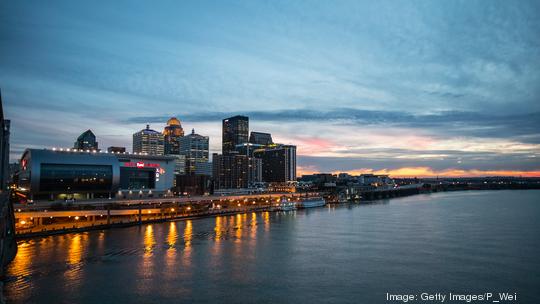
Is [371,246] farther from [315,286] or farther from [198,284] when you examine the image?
[198,284]

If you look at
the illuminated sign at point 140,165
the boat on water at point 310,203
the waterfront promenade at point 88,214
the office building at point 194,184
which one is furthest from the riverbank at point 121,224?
the office building at point 194,184

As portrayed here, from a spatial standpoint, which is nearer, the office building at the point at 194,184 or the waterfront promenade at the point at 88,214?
the waterfront promenade at the point at 88,214

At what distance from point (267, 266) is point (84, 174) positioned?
6128 centimetres

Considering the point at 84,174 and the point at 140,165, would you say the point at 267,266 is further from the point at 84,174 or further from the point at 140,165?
the point at 140,165

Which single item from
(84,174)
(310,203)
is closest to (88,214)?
(84,174)

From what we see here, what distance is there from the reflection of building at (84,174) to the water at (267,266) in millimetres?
31791

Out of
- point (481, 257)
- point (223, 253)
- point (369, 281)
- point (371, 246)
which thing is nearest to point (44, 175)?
point (223, 253)

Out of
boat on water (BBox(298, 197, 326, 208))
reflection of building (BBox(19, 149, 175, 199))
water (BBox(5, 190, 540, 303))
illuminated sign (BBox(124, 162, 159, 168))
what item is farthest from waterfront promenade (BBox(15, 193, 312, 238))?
boat on water (BBox(298, 197, 326, 208))

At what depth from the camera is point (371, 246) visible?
44.8m

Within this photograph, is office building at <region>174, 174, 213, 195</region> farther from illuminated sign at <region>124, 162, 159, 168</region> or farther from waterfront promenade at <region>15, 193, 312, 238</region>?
waterfront promenade at <region>15, 193, 312, 238</region>

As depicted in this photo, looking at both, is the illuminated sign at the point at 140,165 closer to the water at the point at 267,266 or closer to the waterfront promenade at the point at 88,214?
the waterfront promenade at the point at 88,214

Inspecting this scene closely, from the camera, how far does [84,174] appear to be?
81.9 m

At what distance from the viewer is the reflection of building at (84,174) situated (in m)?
77.0

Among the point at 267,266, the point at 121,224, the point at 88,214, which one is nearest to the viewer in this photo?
the point at 267,266
